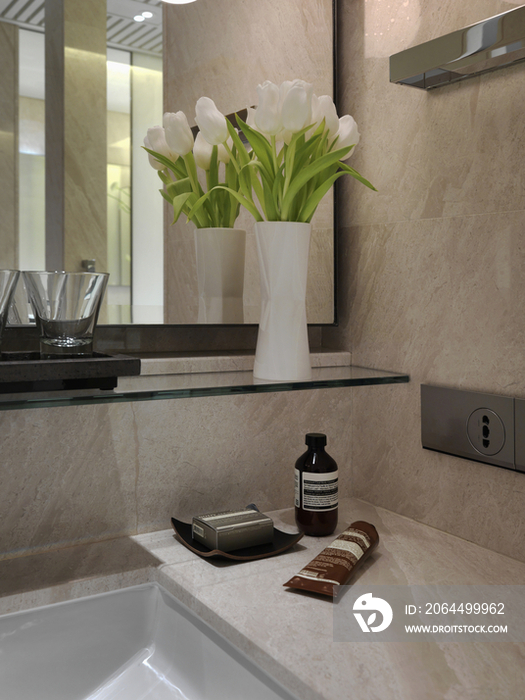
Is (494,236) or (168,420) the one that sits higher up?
(494,236)

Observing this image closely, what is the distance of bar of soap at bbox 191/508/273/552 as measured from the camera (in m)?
0.92

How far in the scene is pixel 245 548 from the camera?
3.10 feet

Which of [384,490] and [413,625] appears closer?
[413,625]

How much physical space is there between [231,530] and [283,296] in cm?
37

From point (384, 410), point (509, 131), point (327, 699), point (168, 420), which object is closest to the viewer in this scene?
point (327, 699)

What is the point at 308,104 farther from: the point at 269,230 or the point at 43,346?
the point at 43,346

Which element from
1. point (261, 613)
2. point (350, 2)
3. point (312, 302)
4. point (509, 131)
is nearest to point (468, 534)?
point (261, 613)

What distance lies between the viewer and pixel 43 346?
812 mm

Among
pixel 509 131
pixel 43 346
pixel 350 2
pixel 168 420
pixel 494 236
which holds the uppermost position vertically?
pixel 350 2

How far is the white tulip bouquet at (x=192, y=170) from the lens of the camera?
101 cm

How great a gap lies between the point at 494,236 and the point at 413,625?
0.56m

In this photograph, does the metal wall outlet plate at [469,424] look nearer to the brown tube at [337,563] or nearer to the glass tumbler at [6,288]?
the brown tube at [337,563]

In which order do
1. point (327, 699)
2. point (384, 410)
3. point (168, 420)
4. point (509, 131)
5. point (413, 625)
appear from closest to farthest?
point (327, 699)
point (413, 625)
point (509, 131)
point (168, 420)
point (384, 410)

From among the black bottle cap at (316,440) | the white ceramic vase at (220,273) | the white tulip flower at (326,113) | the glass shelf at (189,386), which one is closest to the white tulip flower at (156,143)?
the white ceramic vase at (220,273)
